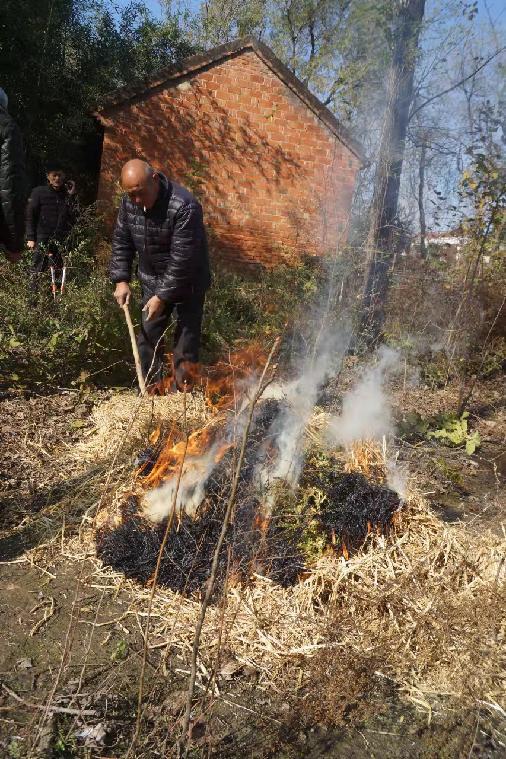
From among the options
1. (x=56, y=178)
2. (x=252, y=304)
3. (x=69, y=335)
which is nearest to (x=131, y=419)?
→ (x=69, y=335)

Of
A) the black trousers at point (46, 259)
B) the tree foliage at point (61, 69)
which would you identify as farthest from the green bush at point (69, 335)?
the tree foliage at point (61, 69)

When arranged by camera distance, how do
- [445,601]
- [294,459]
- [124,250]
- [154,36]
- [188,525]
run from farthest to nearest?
[154,36]
[124,250]
[294,459]
[188,525]
[445,601]

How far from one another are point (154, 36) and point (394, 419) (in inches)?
494

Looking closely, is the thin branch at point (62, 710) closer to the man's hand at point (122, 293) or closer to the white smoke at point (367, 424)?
the white smoke at point (367, 424)

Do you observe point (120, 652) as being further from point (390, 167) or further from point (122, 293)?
point (390, 167)

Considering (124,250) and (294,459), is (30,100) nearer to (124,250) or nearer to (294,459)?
(124,250)

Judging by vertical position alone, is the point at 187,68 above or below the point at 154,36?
below

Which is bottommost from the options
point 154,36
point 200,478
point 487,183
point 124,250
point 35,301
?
point 200,478

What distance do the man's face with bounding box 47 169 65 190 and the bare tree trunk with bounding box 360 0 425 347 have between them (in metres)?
4.12

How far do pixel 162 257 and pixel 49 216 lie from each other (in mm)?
2996

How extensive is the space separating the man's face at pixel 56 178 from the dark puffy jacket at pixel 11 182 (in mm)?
2933

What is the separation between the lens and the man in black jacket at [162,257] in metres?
4.75

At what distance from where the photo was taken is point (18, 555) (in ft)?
10.9

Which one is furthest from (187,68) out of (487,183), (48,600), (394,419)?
(48,600)
